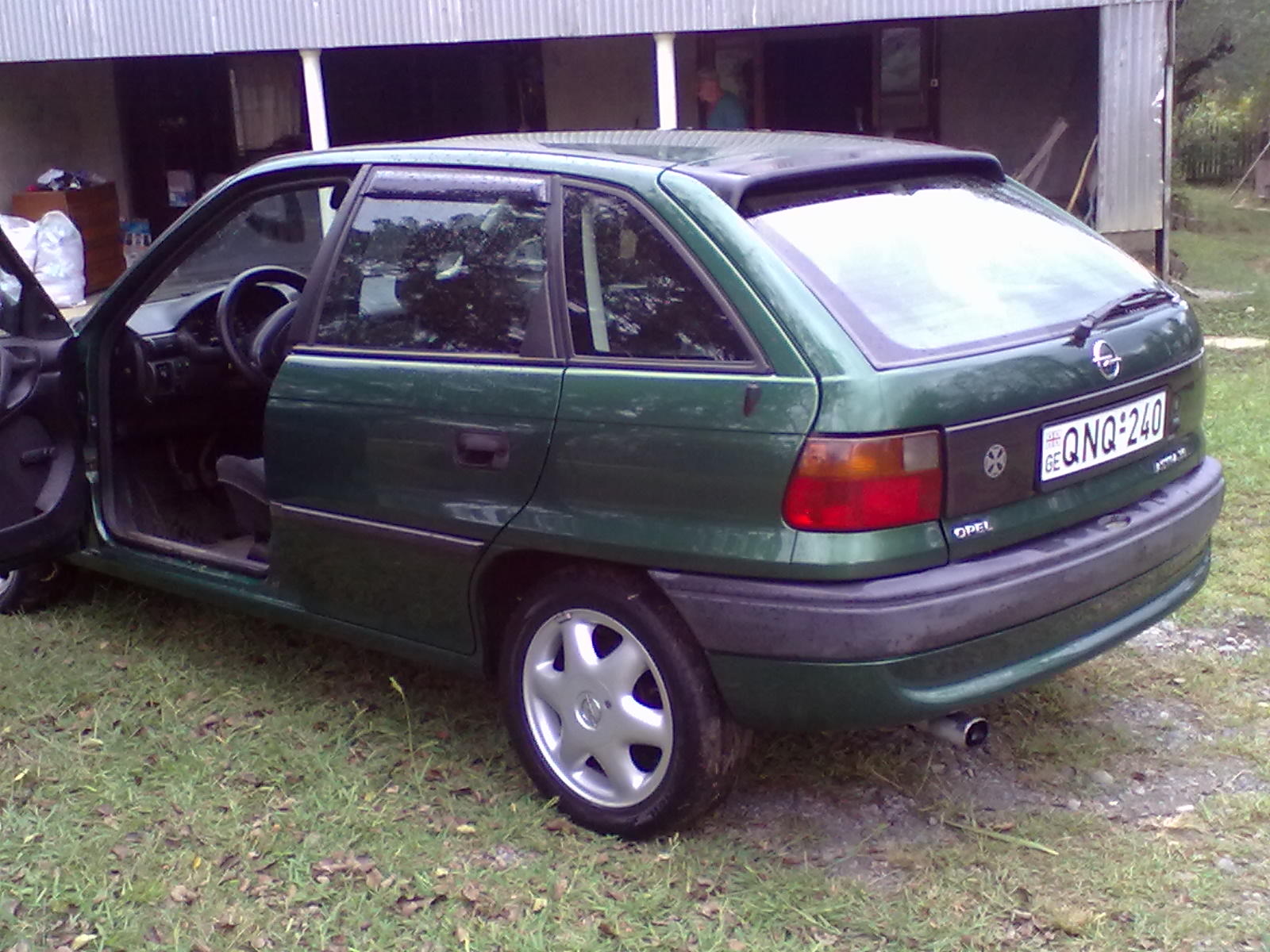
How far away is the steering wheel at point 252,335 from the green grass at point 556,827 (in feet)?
3.02

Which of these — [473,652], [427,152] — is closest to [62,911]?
[473,652]

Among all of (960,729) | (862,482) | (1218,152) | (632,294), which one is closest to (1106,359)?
(862,482)

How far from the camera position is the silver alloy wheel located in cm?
303

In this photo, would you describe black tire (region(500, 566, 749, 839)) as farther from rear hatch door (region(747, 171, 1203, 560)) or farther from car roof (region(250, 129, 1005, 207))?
car roof (region(250, 129, 1005, 207))

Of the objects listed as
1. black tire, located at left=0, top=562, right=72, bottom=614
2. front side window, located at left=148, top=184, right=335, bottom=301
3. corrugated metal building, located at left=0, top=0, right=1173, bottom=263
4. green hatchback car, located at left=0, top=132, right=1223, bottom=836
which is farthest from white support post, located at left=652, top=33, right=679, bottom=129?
green hatchback car, located at left=0, top=132, right=1223, bottom=836

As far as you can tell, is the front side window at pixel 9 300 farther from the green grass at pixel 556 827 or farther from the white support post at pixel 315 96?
the white support post at pixel 315 96

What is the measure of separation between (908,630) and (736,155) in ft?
4.03

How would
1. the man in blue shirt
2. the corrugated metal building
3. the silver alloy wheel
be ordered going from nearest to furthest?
the silver alloy wheel → the corrugated metal building → the man in blue shirt

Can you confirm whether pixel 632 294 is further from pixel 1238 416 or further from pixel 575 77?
pixel 575 77

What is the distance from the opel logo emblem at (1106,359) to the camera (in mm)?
3008

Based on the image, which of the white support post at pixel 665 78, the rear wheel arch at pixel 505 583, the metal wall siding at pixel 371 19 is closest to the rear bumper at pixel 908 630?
the rear wheel arch at pixel 505 583

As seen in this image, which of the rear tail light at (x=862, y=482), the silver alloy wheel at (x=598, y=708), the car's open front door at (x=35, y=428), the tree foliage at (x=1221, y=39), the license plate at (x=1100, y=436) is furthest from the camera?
the tree foliage at (x=1221, y=39)

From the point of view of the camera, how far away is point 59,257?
11.8 m

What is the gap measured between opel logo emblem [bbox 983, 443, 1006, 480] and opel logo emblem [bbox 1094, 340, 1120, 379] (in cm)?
38
